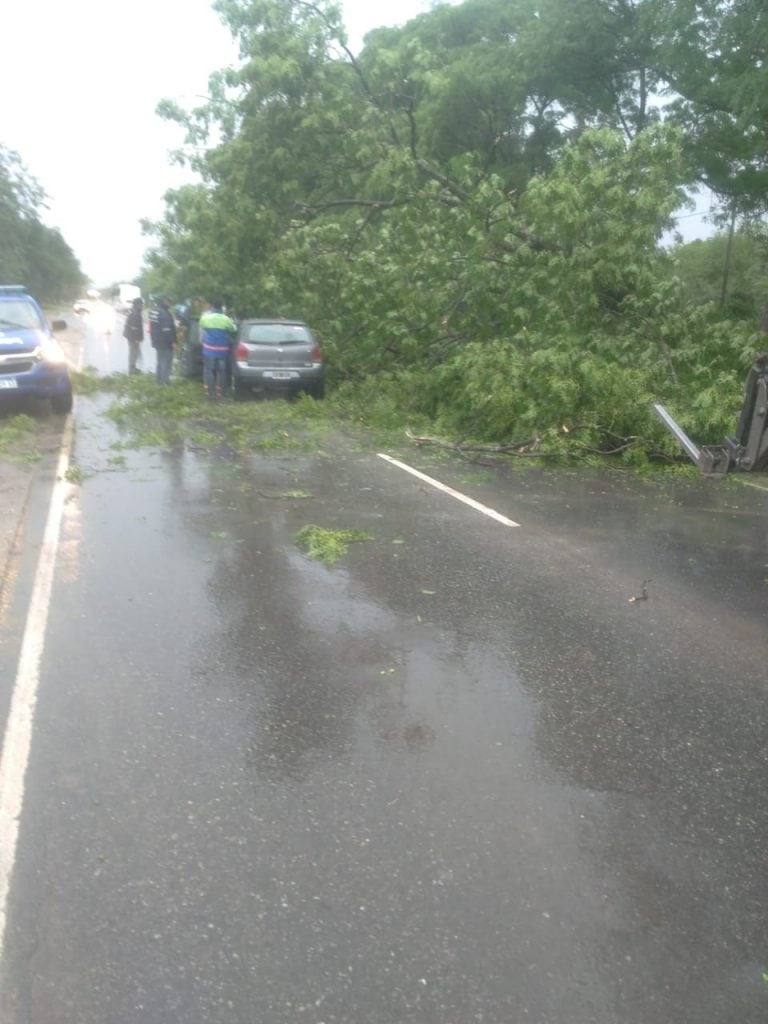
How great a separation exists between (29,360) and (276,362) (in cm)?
469

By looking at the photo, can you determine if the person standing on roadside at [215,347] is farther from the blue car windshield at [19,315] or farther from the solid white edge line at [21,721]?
the solid white edge line at [21,721]

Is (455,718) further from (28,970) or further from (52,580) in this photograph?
(52,580)

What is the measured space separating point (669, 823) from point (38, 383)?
42.5 ft

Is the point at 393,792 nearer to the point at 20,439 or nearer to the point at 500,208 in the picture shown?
the point at 20,439

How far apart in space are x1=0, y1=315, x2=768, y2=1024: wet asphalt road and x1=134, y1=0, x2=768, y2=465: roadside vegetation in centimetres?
649

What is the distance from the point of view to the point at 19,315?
15.6m

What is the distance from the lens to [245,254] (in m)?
21.3

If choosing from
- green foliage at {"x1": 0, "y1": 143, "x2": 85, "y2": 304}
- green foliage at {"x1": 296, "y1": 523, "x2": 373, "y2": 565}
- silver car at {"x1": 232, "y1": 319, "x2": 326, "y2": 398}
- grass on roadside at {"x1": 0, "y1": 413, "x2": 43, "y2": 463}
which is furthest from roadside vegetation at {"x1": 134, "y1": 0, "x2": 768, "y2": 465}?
green foliage at {"x1": 0, "y1": 143, "x2": 85, "y2": 304}

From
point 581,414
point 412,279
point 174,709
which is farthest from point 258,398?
point 174,709

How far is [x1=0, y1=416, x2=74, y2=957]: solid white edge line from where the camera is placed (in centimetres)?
371

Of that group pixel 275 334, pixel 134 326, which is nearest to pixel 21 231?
pixel 134 326

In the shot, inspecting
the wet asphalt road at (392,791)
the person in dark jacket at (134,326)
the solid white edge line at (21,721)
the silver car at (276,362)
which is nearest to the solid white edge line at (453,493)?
the wet asphalt road at (392,791)

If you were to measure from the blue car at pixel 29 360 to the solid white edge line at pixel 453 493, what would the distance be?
5.42 m

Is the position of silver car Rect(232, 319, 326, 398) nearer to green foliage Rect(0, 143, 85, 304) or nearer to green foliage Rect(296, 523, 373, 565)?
green foliage Rect(296, 523, 373, 565)
